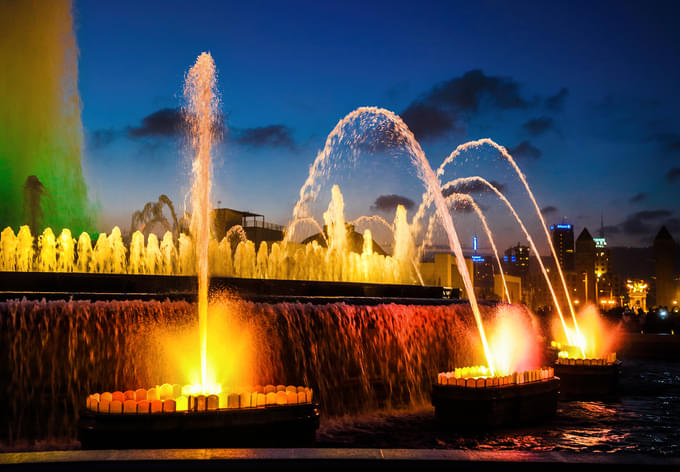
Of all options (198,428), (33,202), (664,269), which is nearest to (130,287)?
(198,428)

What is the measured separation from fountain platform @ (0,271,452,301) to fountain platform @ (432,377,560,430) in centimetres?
487

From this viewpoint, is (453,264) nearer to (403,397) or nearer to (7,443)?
(403,397)

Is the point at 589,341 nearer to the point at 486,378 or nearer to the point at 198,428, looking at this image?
the point at 486,378

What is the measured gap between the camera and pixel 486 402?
13.8 metres

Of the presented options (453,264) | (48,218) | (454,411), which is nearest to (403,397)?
(454,411)

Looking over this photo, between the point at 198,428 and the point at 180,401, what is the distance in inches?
19.1

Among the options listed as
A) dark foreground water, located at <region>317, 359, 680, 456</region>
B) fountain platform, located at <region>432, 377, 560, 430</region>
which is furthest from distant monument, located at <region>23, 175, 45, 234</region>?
fountain platform, located at <region>432, 377, 560, 430</region>

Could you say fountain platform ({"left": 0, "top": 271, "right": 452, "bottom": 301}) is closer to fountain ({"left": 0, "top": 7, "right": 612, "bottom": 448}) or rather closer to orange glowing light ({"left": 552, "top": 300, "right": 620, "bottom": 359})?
fountain ({"left": 0, "top": 7, "right": 612, "bottom": 448})

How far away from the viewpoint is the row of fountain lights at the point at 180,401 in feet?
31.9

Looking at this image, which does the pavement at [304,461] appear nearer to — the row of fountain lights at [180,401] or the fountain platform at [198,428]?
the fountain platform at [198,428]

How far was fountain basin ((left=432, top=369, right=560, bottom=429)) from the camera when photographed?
13836mm

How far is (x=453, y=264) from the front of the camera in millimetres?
87562

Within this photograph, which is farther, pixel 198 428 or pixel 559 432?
pixel 559 432

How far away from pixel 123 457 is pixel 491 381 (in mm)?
8578
